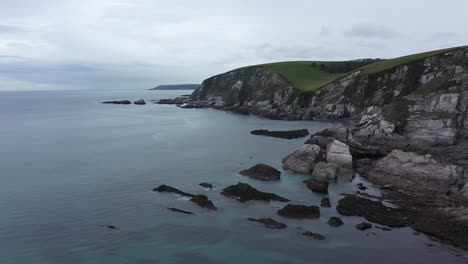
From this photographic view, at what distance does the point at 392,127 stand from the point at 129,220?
4594 cm

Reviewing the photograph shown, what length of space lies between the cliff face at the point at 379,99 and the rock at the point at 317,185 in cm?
2320

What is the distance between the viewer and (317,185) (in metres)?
42.8

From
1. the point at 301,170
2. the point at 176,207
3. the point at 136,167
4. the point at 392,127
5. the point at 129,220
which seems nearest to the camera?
the point at 129,220

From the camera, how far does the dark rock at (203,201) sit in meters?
37.5

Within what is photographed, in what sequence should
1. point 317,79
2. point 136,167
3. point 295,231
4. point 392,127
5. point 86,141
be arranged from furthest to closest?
point 317,79
point 86,141
point 392,127
point 136,167
point 295,231

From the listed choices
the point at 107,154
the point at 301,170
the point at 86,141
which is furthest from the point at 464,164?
the point at 86,141

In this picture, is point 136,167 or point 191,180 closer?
point 191,180

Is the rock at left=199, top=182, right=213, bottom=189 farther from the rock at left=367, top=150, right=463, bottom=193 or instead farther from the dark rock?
the rock at left=367, top=150, right=463, bottom=193

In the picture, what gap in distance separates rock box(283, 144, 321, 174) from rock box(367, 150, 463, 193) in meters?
7.12

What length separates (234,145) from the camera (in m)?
72.0

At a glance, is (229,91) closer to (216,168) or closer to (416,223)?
(216,168)

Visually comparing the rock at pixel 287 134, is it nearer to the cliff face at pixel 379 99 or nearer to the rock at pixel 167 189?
the cliff face at pixel 379 99

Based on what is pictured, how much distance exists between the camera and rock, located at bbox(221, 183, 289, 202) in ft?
131

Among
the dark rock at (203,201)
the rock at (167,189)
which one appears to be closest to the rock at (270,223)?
A: the dark rock at (203,201)
